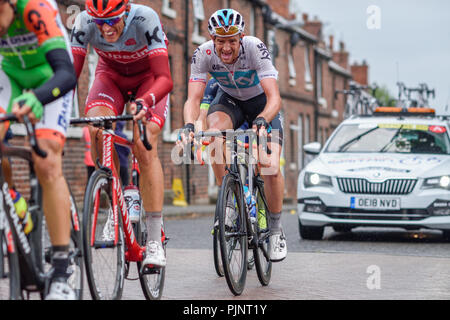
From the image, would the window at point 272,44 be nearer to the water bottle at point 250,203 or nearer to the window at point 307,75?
the window at point 307,75

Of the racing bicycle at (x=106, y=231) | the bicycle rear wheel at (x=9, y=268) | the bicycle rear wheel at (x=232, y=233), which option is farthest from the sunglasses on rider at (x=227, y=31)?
the bicycle rear wheel at (x=9, y=268)

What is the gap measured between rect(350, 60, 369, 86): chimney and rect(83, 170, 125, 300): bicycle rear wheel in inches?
2717

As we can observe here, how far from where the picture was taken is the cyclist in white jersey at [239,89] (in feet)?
22.3

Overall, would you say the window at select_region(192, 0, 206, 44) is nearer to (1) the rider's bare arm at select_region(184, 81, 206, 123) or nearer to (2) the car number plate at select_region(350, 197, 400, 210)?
(2) the car number plate at select_region(350, 197, 400, 210)

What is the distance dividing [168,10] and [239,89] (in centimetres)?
1919

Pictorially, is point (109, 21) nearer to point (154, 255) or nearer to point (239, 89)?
point (154, 255)

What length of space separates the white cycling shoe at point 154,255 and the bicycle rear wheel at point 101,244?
0.87 ft

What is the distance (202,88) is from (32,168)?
2842 millimetres

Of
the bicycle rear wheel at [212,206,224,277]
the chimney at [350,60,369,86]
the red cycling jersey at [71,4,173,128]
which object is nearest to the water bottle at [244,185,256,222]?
the bicycle rear wheel at [212,206,224,277]

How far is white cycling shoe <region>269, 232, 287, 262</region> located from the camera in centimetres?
746

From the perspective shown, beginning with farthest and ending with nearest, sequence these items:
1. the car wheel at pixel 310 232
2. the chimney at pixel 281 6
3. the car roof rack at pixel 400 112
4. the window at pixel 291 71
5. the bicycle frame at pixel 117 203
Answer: the chimney at pixel 281 6 < the window at pixel 291 71 < the car roof rack at pixel 400 112 < the car wheel at pixel 310 232 < the bicycle frame at pixel 117 203
